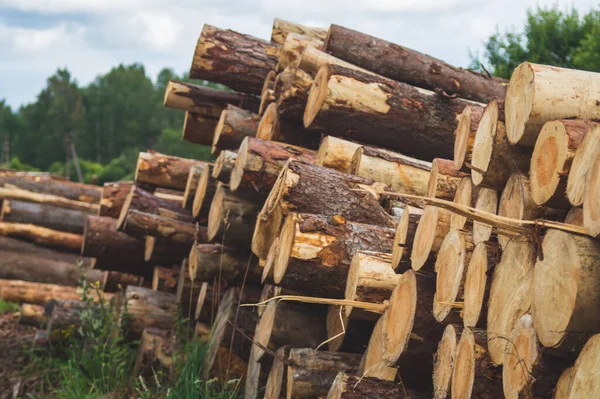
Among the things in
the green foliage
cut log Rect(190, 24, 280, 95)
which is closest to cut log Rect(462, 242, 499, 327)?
cut log Rect(190, 24, 280, 95)

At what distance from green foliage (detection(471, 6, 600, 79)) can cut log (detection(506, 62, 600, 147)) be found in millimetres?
15224

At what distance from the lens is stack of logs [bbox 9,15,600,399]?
8.32 ft

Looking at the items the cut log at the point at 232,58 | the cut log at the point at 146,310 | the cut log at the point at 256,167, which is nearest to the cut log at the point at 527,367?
the cut log at the point at 256,167

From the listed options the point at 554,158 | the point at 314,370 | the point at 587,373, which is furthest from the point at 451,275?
the point at 314,370

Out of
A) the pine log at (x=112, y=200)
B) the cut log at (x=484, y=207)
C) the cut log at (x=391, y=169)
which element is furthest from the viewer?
the pine log at (x=112, y=200)

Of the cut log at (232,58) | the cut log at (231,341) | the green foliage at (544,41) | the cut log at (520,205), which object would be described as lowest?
the cut log at (231,341)

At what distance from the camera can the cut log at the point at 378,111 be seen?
512 centimetres

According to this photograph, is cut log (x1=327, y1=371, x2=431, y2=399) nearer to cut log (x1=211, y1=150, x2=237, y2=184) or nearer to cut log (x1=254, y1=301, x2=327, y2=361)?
cut log (x1=254, y1=301, x2=327, y2=361)

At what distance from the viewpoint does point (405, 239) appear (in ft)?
11.7

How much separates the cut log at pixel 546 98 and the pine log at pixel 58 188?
32.1 ft

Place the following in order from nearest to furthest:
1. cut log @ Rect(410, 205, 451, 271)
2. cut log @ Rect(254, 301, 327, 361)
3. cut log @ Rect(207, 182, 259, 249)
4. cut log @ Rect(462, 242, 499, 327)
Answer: cut log @ Rect(462, 242, 499, 327)
cut log @ Rect(410, 205, 451, 271)
cut log @ Rect(254, 301, 327, 361)
cut log @ Rect(207, 182, 259, 249)

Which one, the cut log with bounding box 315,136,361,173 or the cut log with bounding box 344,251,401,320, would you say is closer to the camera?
the cut log with bounding box 344,251,401,320

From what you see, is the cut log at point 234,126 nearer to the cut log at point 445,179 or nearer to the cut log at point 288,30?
the cut log at point 288,30

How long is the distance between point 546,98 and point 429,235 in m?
0.82
